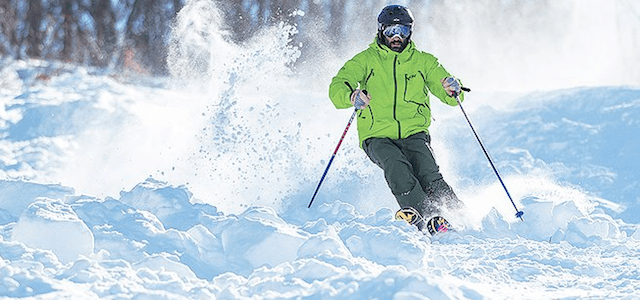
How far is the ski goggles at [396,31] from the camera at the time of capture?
5.38m

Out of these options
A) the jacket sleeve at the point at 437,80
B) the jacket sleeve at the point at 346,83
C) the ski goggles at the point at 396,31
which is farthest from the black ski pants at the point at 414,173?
the ski goggles at the point at 396,31

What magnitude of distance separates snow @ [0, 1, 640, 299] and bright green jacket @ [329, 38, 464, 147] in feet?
1.74

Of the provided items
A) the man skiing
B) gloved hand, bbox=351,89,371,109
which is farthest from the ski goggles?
gloved hand, bbox=351,89,371,109

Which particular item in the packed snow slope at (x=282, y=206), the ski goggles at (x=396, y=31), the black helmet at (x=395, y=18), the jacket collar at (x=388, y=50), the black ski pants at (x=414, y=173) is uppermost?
the black helmet at (x=395, y=18)

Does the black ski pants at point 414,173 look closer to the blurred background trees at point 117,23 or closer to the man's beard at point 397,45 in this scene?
the man's beard at point 397,45

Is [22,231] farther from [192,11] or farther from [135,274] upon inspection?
[192,11]

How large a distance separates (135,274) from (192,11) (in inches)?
356

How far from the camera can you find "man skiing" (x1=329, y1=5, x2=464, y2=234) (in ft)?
17.3

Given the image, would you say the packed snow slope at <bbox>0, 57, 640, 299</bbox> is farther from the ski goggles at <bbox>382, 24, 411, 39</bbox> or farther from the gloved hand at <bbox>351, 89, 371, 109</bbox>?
the ski goggles at <bbox>382, 24, 411, 39</bbox>

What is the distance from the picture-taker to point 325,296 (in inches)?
122

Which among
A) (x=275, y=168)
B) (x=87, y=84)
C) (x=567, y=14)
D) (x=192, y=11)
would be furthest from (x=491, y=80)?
(x=275, y=168)

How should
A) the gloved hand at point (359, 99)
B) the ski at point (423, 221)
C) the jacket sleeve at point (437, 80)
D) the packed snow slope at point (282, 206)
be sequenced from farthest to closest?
1. the jacket sleeve at point (437, 80)
2. the gloved hand at point (359, 99)
3. the ski at point (423, 221)
4. the packed snow slope at point (282, 206)

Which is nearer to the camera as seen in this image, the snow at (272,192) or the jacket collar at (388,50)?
the snow at (272,192)

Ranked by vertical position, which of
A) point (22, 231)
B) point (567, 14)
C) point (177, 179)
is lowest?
point (177, 179)
